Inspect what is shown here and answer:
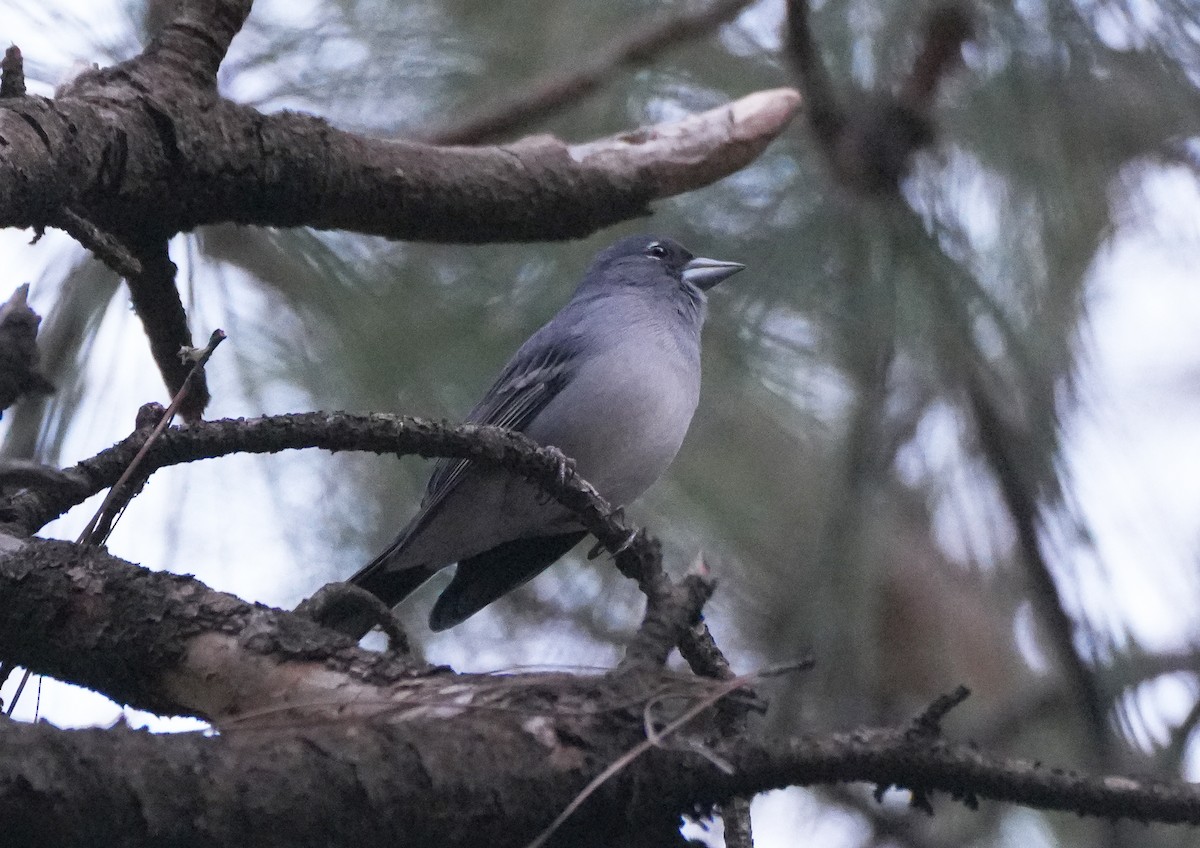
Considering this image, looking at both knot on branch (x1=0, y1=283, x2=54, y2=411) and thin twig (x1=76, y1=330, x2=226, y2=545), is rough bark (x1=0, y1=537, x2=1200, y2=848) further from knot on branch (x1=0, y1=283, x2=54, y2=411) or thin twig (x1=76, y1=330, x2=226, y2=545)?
knot on branch (x1=0, y1=283, x2=54, y2=411)

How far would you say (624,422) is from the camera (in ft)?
10.4

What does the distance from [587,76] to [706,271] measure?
0.55m

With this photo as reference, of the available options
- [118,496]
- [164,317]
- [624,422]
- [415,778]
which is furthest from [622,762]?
[624,422]

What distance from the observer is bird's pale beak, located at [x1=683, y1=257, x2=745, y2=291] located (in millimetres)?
3301

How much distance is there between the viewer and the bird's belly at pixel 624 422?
3.15m

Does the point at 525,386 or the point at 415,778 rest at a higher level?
the point at 525,386

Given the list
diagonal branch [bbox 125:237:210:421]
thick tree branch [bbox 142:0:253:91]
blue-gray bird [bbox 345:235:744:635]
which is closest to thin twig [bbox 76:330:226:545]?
diagonal branch [bbox 125:237:210:421]

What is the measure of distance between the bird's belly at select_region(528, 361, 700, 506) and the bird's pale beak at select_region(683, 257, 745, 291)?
243mm

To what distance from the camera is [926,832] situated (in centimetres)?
410

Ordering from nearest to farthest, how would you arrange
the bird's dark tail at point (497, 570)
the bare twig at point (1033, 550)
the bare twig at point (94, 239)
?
the bare twig at point (94, 239)
the bare twig at point (1033, 550)
the bird's dark tail at point (497, 570)

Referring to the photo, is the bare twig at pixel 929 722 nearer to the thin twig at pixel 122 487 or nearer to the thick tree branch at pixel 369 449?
the thick tree branch at pixel 369 449

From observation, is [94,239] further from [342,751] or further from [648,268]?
[648,268]

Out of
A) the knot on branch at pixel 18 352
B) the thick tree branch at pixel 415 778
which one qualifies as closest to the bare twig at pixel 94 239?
the knot on branch at pixel 18 352

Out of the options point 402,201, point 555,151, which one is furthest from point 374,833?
point 555,151
